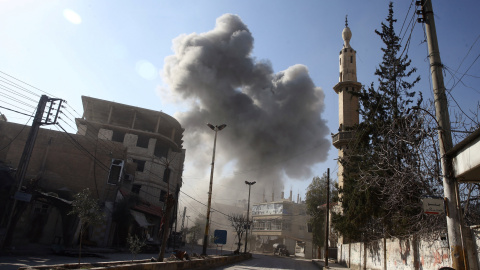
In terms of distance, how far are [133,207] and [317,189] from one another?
25.9 metres

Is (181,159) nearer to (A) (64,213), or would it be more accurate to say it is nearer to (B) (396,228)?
(A) (64,213)

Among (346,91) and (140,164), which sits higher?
(346,91)

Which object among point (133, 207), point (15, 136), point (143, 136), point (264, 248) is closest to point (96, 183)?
point (133, 207)

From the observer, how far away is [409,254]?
12523mm

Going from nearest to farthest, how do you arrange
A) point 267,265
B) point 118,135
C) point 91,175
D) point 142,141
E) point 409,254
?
point 409,254 → point 267,265 → point 91,175 → point 118,135 → point 142,141

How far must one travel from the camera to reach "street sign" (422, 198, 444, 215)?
6992 millimetres

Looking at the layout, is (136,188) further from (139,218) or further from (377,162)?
(377,162)

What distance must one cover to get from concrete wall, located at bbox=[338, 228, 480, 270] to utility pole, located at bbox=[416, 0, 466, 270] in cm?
92

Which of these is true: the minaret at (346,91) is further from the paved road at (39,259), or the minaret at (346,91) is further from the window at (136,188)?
the paved road at (39,259)

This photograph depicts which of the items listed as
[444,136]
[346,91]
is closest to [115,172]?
[346,91]

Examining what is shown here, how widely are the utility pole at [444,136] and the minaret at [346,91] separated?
908 inches

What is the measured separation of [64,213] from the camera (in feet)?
67.1

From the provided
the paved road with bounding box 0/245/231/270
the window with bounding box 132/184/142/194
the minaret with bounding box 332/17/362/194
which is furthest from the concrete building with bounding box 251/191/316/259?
the paved road with bounding box 0/245/231/270

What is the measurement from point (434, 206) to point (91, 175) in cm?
2693
